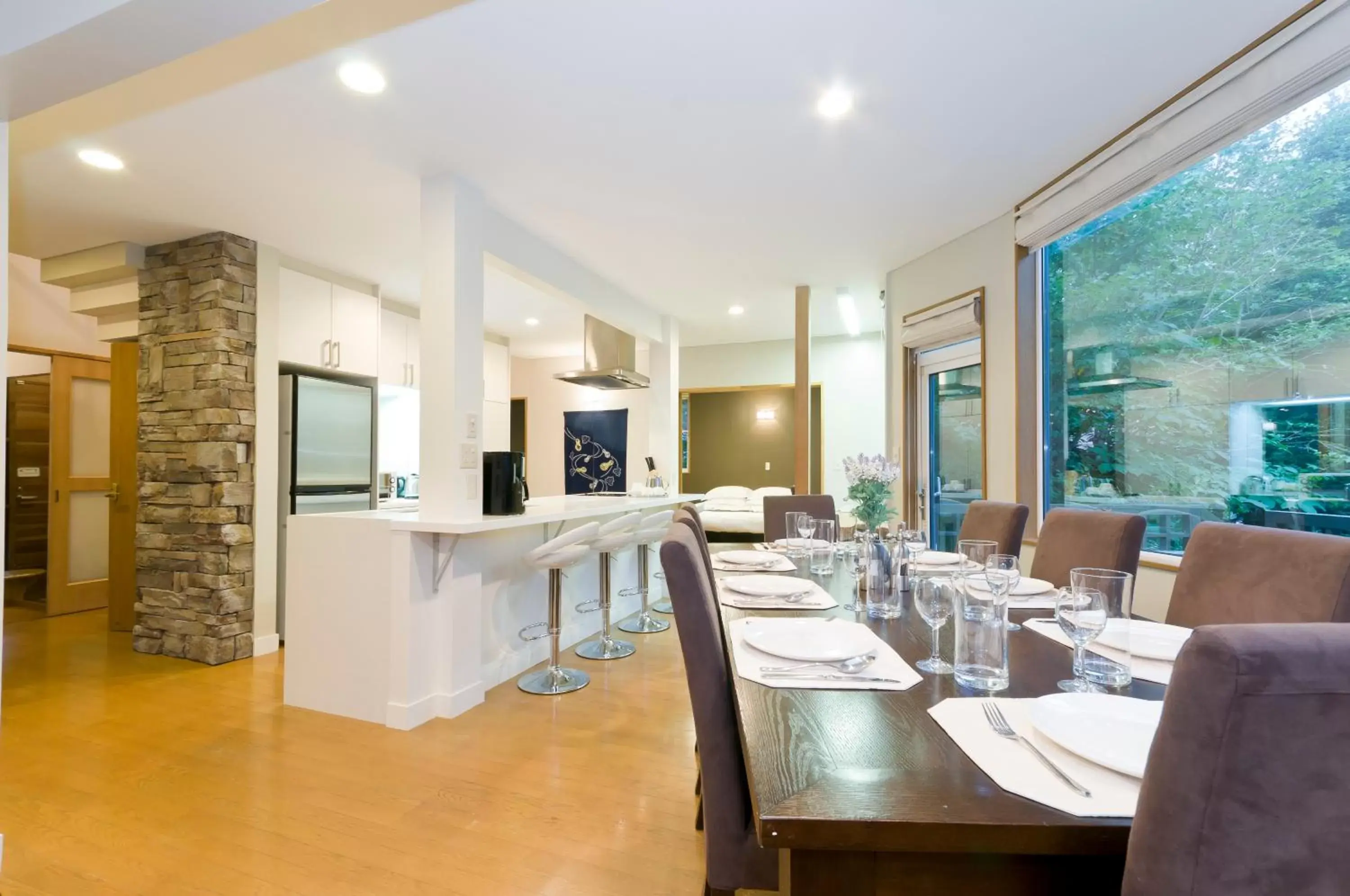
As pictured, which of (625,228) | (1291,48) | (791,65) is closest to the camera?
(1291,48)

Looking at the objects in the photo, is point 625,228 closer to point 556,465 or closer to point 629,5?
point 629,5

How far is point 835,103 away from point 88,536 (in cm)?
609

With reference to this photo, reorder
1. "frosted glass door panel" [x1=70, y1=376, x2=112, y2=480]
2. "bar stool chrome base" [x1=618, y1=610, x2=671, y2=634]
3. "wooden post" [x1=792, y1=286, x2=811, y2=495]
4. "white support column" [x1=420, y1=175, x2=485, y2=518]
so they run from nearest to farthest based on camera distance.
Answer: "white support column" [x1=420, y1=175, x2=485, y2=518], "bar stool chrome base" [x1=618, y1=610, x2=671, y2=634], "wooden post" [x1=792, y1=286, x2=811, y2=495], "frosted glass door panel" [x1=70, y1=376, x2=112, y2=480]

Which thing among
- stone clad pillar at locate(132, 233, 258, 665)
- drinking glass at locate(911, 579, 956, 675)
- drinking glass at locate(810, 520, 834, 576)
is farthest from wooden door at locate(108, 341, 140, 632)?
drinking glass at locate(911, 579, 956, 675)

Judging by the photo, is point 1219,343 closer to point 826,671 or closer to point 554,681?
point 826,671

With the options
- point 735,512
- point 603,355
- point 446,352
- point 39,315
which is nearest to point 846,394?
point 735,512

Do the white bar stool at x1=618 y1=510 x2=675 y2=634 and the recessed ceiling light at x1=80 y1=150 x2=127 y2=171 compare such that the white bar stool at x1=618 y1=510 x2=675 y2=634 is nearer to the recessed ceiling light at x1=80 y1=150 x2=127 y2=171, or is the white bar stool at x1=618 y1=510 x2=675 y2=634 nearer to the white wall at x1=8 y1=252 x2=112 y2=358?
the recessed ceiling light at x1=80 y1=150 x2=127 y2=171

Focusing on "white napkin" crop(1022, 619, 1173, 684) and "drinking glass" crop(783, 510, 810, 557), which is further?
"drinking glass" crop(783, 510, 810, 557)

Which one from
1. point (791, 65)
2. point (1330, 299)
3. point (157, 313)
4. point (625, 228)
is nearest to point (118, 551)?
point (157, 313)

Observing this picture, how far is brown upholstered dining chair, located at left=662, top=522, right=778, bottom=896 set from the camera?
3.60 ft

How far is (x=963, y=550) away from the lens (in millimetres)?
1800

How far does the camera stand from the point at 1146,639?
4.27ft

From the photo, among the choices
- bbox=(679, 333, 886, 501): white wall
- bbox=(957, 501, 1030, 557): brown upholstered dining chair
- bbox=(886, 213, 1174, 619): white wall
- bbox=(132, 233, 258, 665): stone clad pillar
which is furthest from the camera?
bbox=(679, 333, 886, 501): white wall

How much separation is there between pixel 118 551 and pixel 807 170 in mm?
4845
